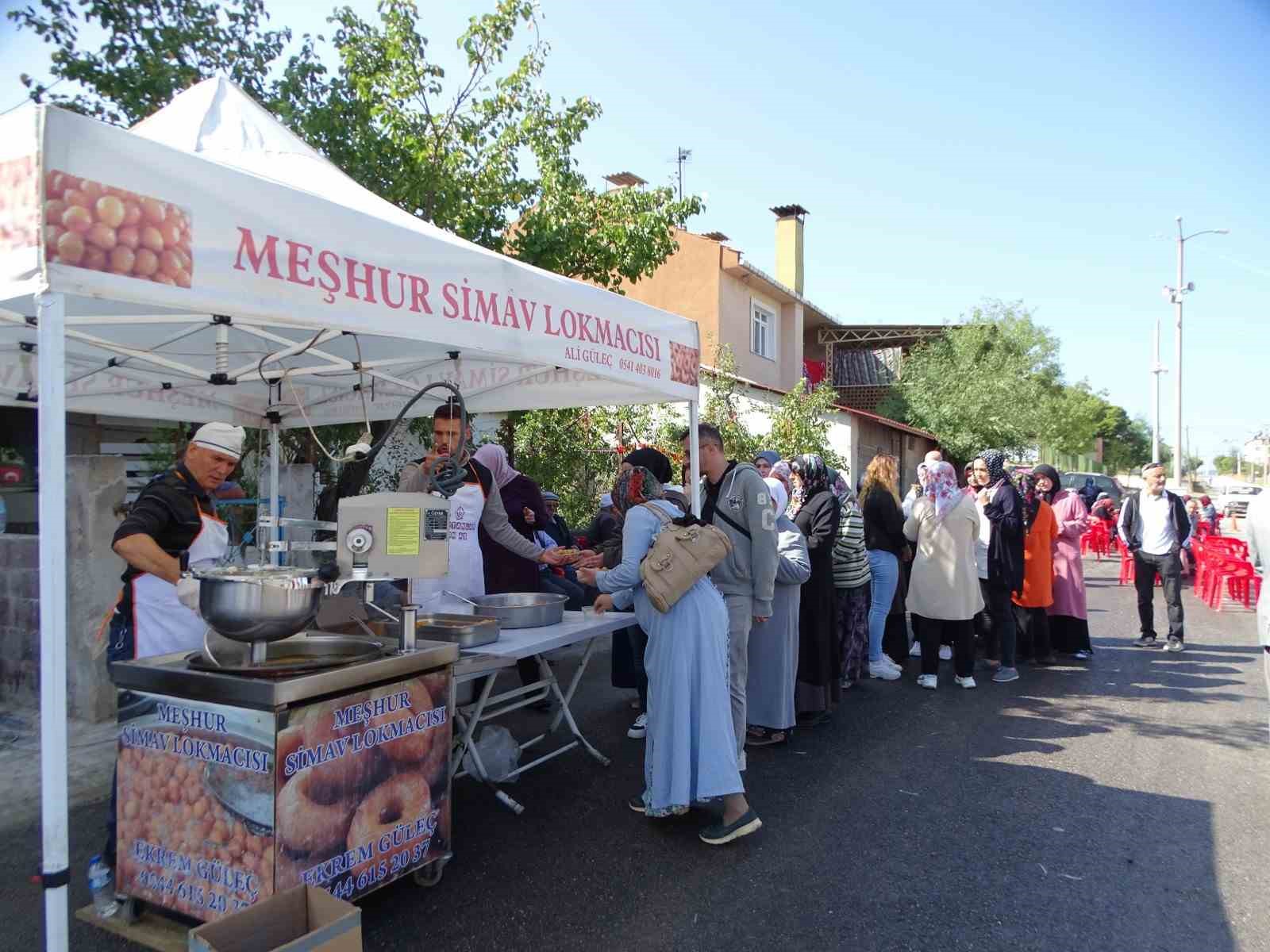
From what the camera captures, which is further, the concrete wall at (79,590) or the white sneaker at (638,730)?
the white sneaker at (638,730)

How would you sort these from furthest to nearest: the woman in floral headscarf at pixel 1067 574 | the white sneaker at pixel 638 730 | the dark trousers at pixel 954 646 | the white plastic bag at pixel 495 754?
the woman in floral headscarf at pixel 1067 574, the dark trousers at pixel 954 646, the white sneaker at pixel 638 730, the white plastic bag at pixel 495 754

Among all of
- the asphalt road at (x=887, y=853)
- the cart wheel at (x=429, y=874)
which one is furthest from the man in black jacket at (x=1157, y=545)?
the cart wheel at (x=429, y=874)

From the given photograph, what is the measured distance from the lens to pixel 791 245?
26.0 metres

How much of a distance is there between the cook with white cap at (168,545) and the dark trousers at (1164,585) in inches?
320

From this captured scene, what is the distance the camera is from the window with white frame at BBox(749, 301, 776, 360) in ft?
75.0

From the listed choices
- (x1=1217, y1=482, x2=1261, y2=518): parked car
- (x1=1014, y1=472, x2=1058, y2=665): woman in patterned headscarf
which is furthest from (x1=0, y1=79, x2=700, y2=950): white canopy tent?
(x1=1217, y1=482, x2=1261, y2=518): parked car

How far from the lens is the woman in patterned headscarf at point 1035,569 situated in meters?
7.34

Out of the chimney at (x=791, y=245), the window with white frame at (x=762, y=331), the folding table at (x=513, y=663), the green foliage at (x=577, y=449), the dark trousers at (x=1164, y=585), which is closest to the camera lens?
the folding table at (x=513, y=663)

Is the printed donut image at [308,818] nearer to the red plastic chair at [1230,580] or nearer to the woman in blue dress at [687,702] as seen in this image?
the woman in blue dress at [687,702]

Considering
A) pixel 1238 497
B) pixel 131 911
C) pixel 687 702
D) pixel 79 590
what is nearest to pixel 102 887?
pixel 131 911

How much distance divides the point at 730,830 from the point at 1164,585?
21.7ft

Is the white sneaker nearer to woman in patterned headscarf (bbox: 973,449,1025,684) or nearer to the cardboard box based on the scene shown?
the cardboard box

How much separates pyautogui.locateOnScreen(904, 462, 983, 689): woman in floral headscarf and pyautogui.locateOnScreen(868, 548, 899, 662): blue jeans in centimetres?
30

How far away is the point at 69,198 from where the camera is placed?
2.27 metres
